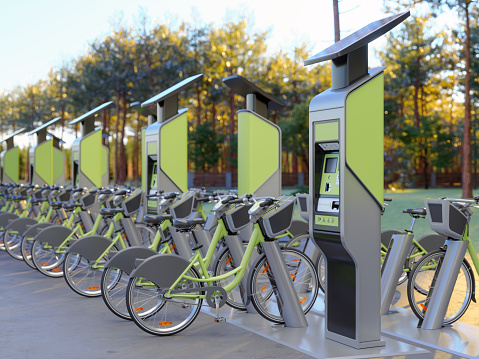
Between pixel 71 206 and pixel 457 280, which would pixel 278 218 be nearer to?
pixel 457 280

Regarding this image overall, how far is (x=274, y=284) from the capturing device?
18.5 ft

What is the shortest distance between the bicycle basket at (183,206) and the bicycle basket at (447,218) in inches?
100

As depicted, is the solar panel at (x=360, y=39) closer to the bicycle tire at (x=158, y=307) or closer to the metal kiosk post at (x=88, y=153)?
the bicycle tire at (x=158, y=307)

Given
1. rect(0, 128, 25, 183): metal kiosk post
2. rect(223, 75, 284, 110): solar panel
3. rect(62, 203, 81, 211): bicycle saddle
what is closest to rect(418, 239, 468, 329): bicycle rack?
rect(223, 75, 284, 110): solar panel

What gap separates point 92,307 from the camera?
6.69 metres

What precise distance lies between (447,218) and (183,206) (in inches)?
110

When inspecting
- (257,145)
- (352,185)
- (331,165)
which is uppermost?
(257,145)

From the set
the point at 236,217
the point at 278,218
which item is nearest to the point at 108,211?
the point at 236,217

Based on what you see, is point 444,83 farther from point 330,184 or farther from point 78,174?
point 330,184

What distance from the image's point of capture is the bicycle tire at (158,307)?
17.5 feet

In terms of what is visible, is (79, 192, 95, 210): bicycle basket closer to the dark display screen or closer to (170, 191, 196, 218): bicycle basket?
(170, 191, 196, 218): bicycle basket

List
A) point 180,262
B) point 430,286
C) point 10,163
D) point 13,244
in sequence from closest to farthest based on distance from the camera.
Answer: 1. point 180,262
2. point 430,286
3. point 13,244
4. point 10,163

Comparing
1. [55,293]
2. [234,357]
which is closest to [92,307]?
[55,293]

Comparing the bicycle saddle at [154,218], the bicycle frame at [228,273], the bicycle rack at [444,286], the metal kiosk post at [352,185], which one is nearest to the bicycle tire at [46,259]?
the bicycle saddle at [154,218]
